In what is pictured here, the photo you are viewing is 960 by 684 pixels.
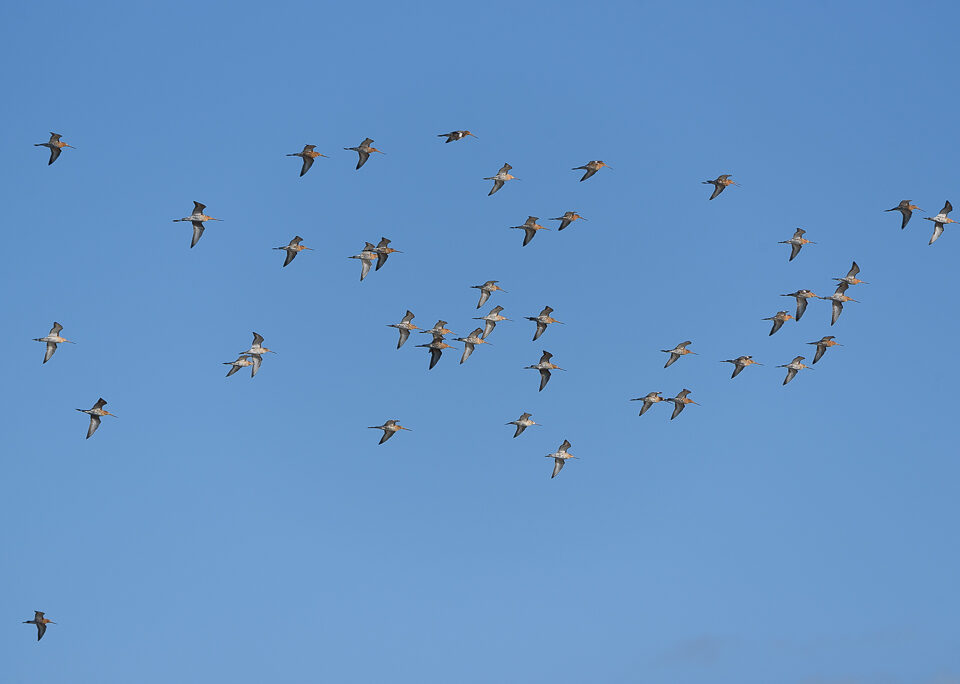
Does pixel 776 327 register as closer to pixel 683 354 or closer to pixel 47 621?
pixel 683 354

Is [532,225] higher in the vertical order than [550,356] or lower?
higher

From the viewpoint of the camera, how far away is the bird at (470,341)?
85125 mm

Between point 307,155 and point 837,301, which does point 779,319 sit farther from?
point 307,155

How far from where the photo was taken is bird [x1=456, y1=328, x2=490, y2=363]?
85125 millimetres

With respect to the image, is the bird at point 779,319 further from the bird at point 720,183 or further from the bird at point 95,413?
the bird at point 95,413

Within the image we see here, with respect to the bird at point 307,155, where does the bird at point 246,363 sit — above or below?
below

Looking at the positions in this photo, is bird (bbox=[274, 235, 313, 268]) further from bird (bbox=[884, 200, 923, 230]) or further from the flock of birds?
bird (bbox=[884, 200, 923, 230])

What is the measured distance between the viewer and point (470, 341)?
85312mm

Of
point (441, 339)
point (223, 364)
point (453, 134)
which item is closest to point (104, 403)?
point (223, 364)

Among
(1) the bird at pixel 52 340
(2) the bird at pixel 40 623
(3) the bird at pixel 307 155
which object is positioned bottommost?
(2) the bird at pixel 40 623

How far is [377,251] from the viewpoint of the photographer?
275 feet

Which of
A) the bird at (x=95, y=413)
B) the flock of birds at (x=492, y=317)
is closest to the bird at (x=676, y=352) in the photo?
the flock of birds at (x=492, y=317)

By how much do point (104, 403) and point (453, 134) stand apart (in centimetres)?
2321

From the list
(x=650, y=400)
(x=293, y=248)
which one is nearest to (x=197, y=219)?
(x=293, y=248)
